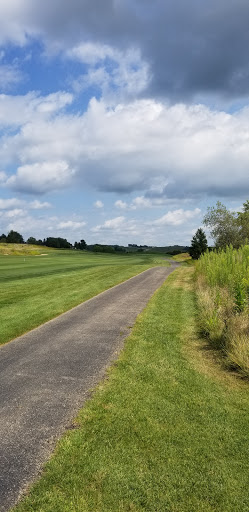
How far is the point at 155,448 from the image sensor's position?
4.42 m

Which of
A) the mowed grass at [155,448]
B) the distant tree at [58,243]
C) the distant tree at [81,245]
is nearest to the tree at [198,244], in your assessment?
the mowed grass at [155,448]

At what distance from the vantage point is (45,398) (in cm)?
580

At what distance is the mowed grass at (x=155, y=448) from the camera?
3.58m

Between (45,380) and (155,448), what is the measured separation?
3.06m

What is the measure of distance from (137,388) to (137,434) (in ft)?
4.96

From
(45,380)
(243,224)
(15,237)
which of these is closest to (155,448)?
(45,380)

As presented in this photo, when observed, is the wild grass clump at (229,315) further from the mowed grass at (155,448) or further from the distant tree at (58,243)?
the distant tree at (58,243)

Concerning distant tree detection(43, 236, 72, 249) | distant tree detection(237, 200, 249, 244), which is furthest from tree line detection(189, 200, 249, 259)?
distant tree detection(43, 236, 72, 249)

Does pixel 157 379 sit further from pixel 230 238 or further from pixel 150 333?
pixel 230 238

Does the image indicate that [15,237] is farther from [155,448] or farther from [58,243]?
[155,448]

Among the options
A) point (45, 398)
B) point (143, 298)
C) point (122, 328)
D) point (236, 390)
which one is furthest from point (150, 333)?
point (143, 298)

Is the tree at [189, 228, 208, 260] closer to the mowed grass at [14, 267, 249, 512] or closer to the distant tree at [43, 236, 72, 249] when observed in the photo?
the mowed grass at [14, 267, 249, 512]

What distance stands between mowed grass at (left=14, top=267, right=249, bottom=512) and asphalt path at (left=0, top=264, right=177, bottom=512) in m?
0.29

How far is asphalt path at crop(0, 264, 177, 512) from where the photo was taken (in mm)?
4207
